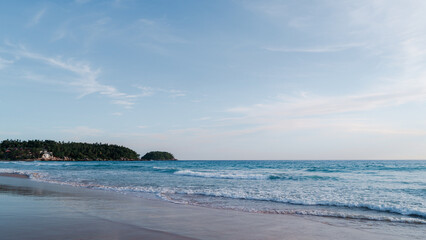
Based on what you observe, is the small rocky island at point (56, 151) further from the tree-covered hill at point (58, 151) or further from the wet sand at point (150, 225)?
the wet sand at point (150, 225)

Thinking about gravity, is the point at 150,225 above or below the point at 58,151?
below

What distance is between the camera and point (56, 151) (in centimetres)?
13588

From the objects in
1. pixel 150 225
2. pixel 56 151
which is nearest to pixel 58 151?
pixel 56 151

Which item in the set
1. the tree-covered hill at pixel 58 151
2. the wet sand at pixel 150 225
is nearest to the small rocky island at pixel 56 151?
the tree-covered hill at pixel 58 151

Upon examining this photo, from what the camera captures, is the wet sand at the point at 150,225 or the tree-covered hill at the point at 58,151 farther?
the tree-covered hill at the point at 58,151

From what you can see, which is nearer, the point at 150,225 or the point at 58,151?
Result: the point at 150,225

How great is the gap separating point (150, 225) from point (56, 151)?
488ft

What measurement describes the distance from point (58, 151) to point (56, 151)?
88 centimetres

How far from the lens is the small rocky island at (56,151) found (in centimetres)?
12485

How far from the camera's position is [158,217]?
8438 mm

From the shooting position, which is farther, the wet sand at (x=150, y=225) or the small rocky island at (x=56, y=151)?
the small rocky island at (x=56, y=151)

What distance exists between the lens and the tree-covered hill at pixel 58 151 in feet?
410

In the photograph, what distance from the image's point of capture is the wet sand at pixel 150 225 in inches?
241

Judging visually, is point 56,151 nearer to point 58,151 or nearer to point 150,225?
point 58,151
